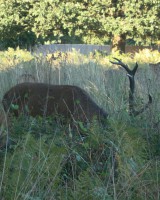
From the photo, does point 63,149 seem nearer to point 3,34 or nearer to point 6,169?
point 6,169

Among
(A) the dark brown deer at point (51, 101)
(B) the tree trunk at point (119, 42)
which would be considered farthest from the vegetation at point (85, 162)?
(B) the tree trunk at point (119, 42)

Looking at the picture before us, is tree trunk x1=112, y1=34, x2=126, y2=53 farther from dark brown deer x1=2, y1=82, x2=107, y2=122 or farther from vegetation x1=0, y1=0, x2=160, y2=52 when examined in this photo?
dark brown deer x1=2, y1=82, x2=107, y2=122

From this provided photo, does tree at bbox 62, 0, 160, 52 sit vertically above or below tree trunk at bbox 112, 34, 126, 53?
above

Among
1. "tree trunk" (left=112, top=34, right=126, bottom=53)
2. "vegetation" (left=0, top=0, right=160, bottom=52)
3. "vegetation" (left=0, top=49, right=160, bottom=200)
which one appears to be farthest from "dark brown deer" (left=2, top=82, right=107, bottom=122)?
"tree trunk" (left=112, top=34, right=126, bottom=53)

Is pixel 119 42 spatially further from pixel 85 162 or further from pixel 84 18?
pixel 85 162

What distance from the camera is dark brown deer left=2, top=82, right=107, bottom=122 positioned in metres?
7.97

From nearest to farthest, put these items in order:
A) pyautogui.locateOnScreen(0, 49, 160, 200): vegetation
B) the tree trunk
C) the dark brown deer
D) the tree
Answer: pyautogui.locateOnScreen(0, 49, 160, 200): vegetation → the dark brown deer → the tree → the tree trunk

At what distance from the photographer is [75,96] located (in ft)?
27.3

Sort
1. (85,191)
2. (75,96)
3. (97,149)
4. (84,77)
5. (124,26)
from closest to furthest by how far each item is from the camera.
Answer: (85,191)
(97,149)
(75,96)
(84,77)
(124,26)

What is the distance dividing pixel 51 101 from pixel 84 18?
72.2 feet

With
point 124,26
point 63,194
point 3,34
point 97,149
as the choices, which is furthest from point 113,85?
point 3,34

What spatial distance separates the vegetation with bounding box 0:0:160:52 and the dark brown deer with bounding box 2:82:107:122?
848 inches

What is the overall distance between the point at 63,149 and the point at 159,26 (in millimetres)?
27264

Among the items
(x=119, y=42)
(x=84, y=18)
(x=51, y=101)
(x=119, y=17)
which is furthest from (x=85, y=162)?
(x=119, y=42)
